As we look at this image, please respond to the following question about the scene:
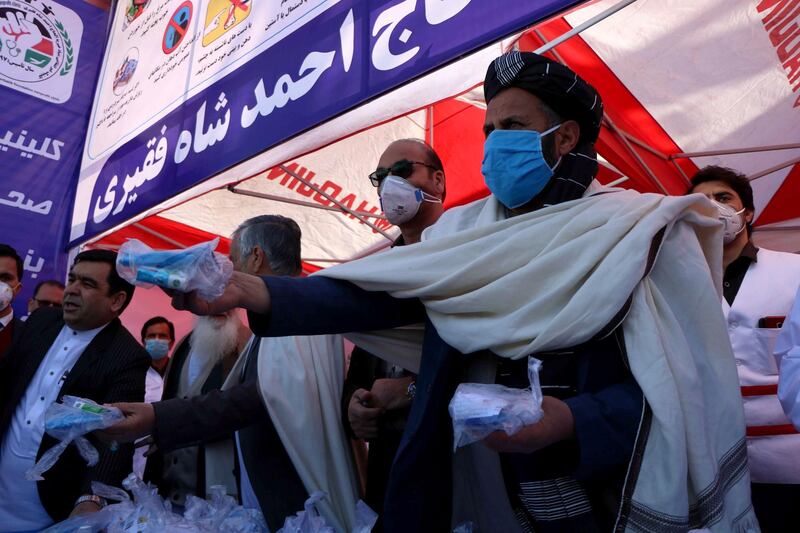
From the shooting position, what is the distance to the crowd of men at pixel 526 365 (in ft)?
4.36

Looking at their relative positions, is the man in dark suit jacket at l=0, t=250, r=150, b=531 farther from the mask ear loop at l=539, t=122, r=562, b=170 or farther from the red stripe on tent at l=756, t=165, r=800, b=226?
the red stripe on tent at l=756, t=165, r=800, b=226

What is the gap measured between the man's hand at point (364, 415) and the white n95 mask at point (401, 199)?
0.85 metres

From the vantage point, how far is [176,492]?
2.71 meters

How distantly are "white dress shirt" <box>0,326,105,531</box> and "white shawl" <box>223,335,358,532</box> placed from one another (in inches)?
41.6

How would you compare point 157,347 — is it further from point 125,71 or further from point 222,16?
point 222,16

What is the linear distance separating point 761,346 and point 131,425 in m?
1.77

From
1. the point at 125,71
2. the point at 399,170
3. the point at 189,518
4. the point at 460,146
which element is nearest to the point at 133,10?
the point at 125,71

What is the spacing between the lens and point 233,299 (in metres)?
1.38

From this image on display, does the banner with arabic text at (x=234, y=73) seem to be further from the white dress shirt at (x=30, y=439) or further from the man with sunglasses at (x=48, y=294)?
the white dress shirt at (x=30, y=439)

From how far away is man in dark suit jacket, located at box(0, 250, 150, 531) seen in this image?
8.86 ft

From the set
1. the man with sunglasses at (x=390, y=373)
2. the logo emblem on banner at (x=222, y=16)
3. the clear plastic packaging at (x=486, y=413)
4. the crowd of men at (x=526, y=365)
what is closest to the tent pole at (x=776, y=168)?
the crowd of men at (x=526, y=365)

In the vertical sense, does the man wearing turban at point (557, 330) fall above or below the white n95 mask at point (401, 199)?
below

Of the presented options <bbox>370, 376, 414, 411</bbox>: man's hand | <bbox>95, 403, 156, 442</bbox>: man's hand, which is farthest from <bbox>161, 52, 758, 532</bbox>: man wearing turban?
<bbox>95, 403, 156, 442</bbox>: man's hand

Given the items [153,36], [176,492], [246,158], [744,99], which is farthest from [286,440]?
[153,36]
